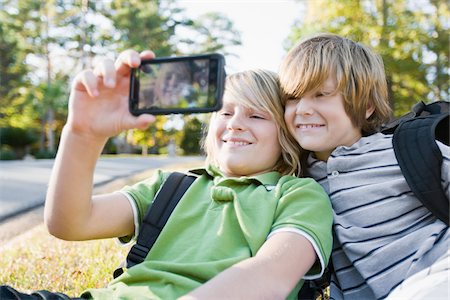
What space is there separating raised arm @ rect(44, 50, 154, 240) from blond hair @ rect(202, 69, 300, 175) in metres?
0.70

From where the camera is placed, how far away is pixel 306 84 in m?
2.25

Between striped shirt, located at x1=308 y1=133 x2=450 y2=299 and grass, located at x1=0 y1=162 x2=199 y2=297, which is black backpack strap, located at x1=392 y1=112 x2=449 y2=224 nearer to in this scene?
striped shirt, located at x1=308 y1=133 x2=450 y2=299

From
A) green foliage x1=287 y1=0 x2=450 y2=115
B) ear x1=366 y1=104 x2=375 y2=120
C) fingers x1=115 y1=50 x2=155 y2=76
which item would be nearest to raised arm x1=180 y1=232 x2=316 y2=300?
fingers x1=115 y1=50 x2=155 y2=76

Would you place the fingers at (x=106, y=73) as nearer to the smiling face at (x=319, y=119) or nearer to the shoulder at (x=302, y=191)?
the shoulder at (x=302, y=191)

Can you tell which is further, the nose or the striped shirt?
the nose

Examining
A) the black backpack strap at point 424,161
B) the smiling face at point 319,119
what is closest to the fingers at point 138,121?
the smiling face at point 319,119

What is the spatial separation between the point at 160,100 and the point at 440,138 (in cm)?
116

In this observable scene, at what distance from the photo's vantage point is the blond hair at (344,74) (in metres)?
2.27

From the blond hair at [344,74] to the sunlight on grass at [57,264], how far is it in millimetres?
1521

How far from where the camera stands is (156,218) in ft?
6.75

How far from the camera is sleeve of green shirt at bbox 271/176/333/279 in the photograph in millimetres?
1805

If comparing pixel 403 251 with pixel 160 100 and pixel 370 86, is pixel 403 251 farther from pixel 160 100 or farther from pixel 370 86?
pixel 160 100

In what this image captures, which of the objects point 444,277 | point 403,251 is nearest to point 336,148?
point 403,251

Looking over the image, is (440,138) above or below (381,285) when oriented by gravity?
above
